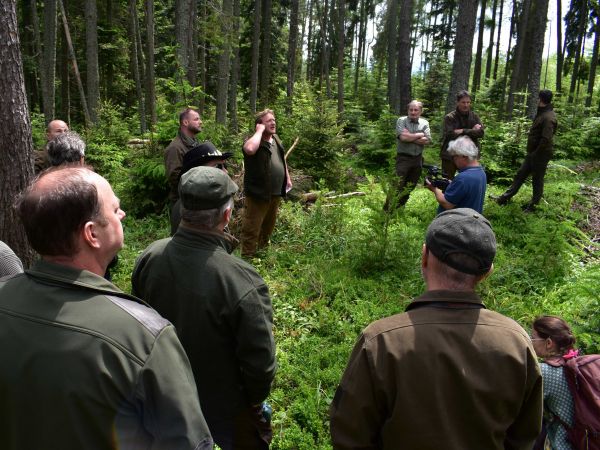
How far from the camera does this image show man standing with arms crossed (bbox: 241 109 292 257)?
20.2 feet

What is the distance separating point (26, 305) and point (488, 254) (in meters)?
1.81

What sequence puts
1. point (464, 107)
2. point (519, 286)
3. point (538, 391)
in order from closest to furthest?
point (538, 391) < point (519, 286) < point (464, 107)

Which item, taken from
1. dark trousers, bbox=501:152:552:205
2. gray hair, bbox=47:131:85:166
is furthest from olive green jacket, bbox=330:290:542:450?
dark trousers, bbox=501:152:552:205

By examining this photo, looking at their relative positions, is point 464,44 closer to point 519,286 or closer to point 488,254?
point 519,286

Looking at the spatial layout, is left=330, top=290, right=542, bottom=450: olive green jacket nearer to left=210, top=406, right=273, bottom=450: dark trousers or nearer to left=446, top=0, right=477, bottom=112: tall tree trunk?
left=210, top=406, right=273, bottom=450: dark trousers

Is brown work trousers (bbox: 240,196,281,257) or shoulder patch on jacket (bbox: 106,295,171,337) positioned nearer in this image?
shoulder patch on jacket (bbox: 106,295,171,337)

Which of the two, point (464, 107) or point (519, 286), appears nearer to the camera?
point (519, 286)

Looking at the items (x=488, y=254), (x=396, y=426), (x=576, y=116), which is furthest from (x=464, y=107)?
(x=576, y=116)

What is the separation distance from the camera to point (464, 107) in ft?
26.7

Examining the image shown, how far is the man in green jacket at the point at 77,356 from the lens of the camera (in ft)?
4.56

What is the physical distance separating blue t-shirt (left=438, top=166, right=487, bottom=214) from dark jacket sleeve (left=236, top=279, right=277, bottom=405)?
3.26 metres

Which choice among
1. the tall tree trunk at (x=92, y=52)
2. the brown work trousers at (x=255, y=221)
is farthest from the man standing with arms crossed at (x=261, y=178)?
the tall tree trunk at (x=92, y=52)

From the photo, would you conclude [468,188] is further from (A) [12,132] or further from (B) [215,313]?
(A) [12,132]

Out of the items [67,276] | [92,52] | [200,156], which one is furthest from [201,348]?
[92,52]
